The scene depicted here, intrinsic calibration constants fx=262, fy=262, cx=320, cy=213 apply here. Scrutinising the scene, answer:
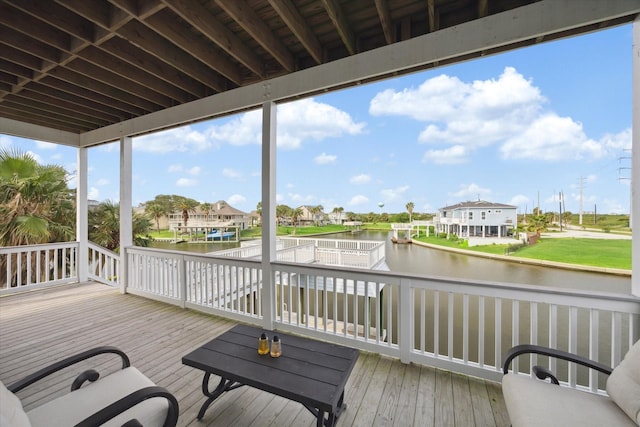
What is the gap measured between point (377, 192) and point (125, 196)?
4.94 m

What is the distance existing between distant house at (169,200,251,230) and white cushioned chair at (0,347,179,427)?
484 cm

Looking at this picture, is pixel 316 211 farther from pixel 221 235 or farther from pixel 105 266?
pixel 105 266

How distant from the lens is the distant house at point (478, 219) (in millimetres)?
3469

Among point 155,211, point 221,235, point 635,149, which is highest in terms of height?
point 635,149

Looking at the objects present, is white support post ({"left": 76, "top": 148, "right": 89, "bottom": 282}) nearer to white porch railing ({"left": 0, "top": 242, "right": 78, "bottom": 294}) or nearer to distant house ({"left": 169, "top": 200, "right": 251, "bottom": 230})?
white porch railing ({"left": 0, "top": 242, "right": 78, "bottom": 294})

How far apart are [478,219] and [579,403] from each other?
2.66 meters

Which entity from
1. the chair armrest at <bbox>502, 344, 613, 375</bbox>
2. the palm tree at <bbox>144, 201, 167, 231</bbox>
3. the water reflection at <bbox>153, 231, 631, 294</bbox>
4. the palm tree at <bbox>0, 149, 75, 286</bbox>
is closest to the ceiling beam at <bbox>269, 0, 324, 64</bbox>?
the water reflection at <bbox>153, 231, 631, 294</bbox>

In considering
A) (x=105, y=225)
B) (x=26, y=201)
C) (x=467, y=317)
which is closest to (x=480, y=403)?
(x=467, y=317)

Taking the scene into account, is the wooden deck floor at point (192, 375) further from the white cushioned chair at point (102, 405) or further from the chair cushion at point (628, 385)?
the chair cushion at point (628, 385)

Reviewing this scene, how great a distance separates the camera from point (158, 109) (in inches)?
174

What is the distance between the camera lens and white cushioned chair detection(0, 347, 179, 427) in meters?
1.16

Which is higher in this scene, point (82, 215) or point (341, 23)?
point (341, 23)

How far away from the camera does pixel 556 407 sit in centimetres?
137

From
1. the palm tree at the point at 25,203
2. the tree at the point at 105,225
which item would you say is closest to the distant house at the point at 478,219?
the palm tree at the point at 25,203
